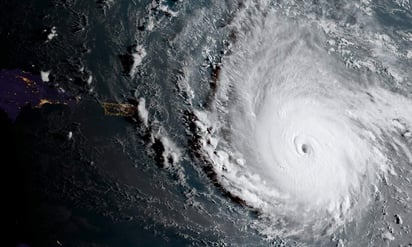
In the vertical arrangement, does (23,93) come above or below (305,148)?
above

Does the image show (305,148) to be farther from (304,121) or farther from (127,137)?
(127,137)

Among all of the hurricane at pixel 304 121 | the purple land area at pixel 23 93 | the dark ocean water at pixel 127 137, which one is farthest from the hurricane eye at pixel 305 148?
the purple land area at pixel 23 93

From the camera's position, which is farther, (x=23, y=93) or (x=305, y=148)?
(x=305, y=148)

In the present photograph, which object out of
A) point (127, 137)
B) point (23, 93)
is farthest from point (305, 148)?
point (23, 93)

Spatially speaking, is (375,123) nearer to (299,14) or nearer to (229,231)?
(299,14)

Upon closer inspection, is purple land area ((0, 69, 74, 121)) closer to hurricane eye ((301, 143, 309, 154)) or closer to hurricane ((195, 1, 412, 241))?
hurricane ((195, 1, 412, 241))

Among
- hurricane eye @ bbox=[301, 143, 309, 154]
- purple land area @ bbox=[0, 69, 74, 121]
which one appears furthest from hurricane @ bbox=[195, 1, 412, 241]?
purple land area @ bbox=[0, 69, 74, 121]
